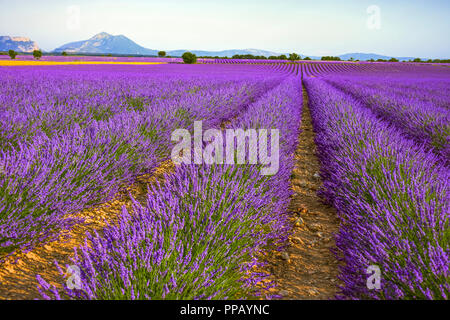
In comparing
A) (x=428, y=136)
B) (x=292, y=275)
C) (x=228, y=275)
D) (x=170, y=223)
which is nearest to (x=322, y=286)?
(x=292, y=275)

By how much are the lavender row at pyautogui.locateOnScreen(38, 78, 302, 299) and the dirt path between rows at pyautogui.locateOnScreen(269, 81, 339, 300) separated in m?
0.15

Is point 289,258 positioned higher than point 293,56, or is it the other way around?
point 293,56

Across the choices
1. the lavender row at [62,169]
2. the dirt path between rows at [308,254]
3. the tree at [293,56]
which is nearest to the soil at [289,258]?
the dirt path between rows at [308,254]

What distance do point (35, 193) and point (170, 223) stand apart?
3.46 ft

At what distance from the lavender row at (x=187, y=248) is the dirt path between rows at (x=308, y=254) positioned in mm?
146

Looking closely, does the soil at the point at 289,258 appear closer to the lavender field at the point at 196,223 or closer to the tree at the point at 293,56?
the lavender field at the point at 196,223

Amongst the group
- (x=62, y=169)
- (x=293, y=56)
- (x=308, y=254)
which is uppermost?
(x=293, y=56)

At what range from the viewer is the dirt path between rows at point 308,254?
1583mm

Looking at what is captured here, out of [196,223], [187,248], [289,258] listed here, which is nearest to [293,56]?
[289,258]

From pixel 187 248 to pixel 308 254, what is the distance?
994 mm

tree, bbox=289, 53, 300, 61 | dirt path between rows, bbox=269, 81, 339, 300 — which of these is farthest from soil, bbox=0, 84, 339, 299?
tree, bbox=289, 53, 300, 61

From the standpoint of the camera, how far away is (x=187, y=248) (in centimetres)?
138

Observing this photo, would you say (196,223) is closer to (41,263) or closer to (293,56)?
(41,263)

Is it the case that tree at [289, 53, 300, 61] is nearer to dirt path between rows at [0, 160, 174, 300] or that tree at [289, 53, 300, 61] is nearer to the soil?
the soil
